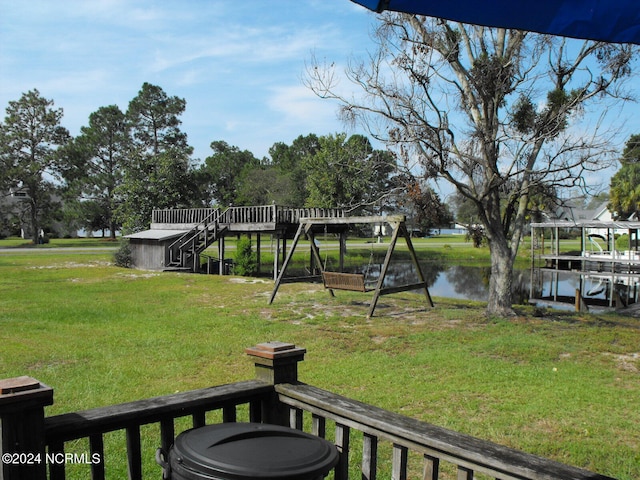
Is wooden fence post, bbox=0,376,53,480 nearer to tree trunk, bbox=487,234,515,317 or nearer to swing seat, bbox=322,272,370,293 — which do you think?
swing seat, bbox=322,272,370,293

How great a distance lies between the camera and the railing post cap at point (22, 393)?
2104mm

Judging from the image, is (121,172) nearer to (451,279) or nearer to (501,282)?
(451,279)

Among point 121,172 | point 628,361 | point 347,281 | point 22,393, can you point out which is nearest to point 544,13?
point 22,393

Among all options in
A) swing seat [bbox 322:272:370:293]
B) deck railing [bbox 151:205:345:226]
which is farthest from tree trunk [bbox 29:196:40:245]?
swing seat [bbox 322:272:370:293]

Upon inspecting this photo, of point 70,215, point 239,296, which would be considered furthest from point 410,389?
point 70,215

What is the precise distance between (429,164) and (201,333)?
238 inches

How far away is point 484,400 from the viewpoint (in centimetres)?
646

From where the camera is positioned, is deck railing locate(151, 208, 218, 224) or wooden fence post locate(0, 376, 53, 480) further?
deck railing locate(151, 208, 218, 224)

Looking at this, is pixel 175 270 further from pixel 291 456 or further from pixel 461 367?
pixel 291 456

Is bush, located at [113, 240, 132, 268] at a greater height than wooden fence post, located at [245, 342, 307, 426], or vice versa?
wooden fence post, located at [245, 342, 307, 426]

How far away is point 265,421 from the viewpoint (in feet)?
10.3

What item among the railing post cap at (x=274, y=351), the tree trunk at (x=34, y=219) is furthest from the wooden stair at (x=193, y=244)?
the tree trunk at (x=34, y=219)

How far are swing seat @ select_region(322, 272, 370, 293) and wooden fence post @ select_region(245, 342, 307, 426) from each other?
946 cm

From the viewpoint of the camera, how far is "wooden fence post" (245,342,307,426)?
3.08 metres
